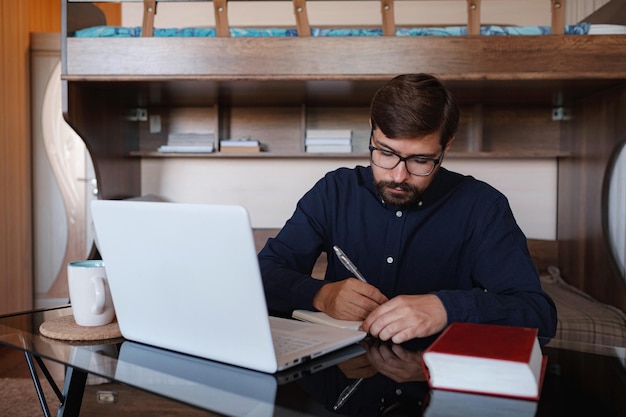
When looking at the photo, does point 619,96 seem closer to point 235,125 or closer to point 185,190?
point 235,125

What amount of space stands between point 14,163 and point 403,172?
9.69ft

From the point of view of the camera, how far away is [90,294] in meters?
1.07

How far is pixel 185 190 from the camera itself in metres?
3.09

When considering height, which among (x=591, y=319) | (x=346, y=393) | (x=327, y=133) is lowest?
(x=591, y=319)

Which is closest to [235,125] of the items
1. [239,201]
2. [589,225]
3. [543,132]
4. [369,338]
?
[239,201]

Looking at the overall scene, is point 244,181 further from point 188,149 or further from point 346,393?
point 346,393

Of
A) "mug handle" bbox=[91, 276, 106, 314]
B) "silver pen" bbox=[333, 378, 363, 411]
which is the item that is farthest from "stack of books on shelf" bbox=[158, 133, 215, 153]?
"silver pen" bbox=[333, 378, 363, 411]

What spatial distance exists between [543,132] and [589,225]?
1.69ft

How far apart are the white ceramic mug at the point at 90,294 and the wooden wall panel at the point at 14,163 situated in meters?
2.83

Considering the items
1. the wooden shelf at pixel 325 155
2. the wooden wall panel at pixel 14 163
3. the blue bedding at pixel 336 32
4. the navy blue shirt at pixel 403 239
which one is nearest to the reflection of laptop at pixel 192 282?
the navy blue shirt at pixel 403 239

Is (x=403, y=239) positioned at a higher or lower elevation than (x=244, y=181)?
lower

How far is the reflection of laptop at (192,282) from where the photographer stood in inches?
31.4

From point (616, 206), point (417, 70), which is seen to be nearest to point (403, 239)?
point (417, 70)

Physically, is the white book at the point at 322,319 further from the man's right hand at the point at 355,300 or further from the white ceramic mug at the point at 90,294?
the white ceramic mug at the point at 90,294
